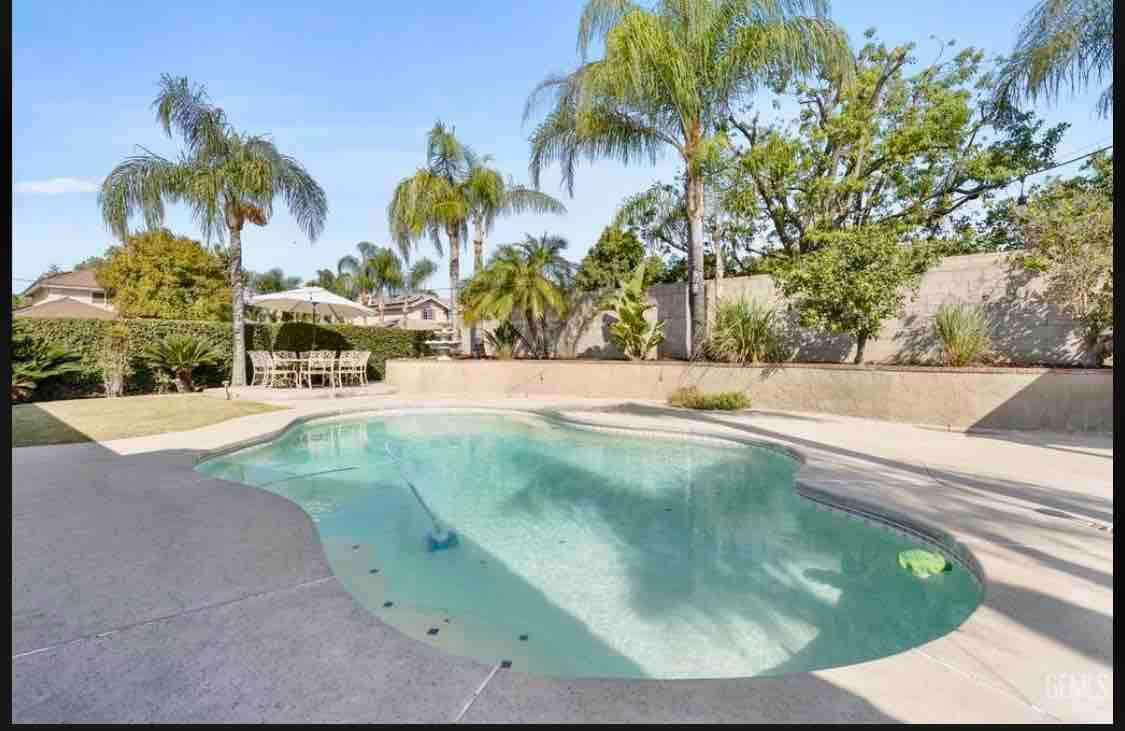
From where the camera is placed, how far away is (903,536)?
4012 mm

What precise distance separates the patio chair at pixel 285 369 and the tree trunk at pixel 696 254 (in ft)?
31.1

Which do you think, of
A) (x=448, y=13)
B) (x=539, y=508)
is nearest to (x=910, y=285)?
(x=539, y=508)

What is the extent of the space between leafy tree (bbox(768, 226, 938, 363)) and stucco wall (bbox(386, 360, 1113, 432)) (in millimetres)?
887

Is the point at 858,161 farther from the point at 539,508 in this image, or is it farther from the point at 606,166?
the point at 539,508

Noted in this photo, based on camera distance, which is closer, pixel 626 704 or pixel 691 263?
pixel 626 704

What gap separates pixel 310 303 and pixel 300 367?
5.87 feet

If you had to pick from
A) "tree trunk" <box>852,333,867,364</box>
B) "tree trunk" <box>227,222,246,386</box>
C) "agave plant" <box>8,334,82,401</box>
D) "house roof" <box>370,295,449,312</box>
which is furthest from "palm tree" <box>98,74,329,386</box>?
"house roof" <box>370,295,449,312</box>

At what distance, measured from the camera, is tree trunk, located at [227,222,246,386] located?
1341 centimetres

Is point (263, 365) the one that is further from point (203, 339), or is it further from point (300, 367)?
point (203, 339)

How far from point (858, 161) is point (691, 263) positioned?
5271 millimetres

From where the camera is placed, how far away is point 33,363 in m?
10.6

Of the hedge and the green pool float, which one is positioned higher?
the hedge

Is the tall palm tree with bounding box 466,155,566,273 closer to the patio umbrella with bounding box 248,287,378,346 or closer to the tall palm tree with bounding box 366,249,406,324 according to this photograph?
the patio umbrella with bounding box 248,287,378,346

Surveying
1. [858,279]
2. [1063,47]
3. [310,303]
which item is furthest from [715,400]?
[310,303]
